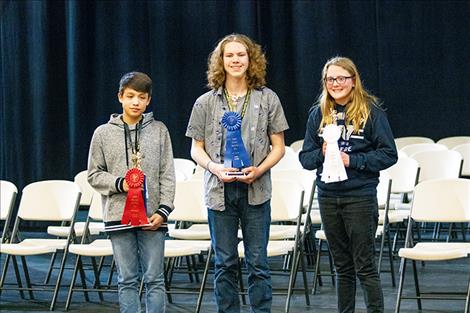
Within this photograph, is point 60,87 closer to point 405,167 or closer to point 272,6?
point 272,6

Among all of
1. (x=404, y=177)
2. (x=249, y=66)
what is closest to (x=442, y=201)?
(x=404, y=177)

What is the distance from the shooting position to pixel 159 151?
5414 mm

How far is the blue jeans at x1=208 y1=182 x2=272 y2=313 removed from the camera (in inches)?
215

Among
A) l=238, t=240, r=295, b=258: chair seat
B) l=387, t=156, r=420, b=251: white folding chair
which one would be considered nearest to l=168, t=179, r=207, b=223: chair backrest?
l=238, t=240, r=295, b=258: chair seat

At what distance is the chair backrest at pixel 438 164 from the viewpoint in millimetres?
8867

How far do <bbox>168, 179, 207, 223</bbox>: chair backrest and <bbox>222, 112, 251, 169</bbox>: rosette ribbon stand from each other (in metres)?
2.18

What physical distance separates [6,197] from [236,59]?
10.8ft

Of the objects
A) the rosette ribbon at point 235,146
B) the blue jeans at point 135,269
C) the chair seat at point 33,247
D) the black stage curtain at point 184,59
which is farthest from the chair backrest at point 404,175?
the blue jeans at point 135,269

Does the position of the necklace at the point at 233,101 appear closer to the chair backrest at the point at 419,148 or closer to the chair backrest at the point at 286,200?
the chair backrest at the point at 286,200

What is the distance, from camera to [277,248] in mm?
6812

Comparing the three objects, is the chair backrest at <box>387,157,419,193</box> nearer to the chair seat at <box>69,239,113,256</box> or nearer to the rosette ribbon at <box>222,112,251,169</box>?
the chair seat at <box>69,239,113,256</box>

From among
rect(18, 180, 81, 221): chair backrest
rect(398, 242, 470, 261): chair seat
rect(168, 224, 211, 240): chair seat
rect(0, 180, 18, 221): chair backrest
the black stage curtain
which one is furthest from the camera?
the black stage curtain

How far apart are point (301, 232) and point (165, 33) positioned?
5056 millimetres

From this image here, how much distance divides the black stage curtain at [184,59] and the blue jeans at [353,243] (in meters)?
6.39
